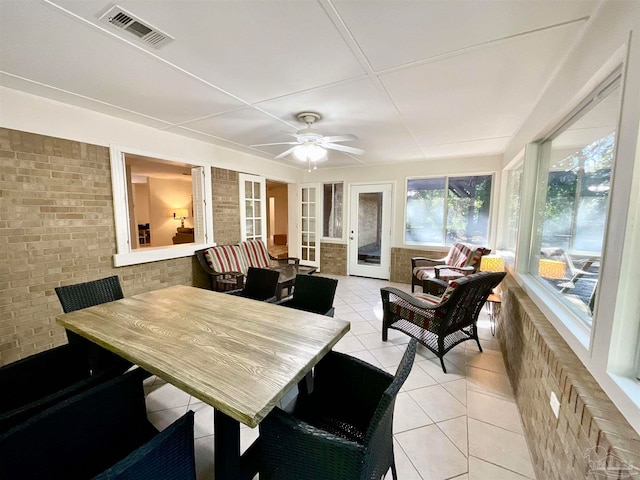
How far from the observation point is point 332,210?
19.4 ft

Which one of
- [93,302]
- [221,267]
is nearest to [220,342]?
[93,302]

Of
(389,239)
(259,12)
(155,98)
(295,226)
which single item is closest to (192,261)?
(155,98)

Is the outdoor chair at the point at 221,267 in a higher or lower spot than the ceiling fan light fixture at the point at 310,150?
lower

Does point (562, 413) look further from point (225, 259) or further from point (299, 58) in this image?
point (225, 259)

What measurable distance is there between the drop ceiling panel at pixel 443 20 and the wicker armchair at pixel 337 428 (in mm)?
1623

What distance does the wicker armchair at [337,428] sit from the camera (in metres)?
0.88

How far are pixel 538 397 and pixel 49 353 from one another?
286 cm

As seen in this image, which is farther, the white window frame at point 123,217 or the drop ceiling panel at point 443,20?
the white window frame at point 123,217

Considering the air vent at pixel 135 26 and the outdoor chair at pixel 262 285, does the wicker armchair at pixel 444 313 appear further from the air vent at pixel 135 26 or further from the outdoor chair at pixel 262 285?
the air vent at pixel 135 26

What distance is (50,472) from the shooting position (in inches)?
36.8

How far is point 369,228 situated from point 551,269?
3.71 metres

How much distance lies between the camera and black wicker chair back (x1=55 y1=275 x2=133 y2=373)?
1690 millimetres

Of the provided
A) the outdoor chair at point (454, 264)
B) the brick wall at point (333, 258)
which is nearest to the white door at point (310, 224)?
the brick wall at point (333, 258)

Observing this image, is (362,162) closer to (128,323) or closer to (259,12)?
(259,12)
